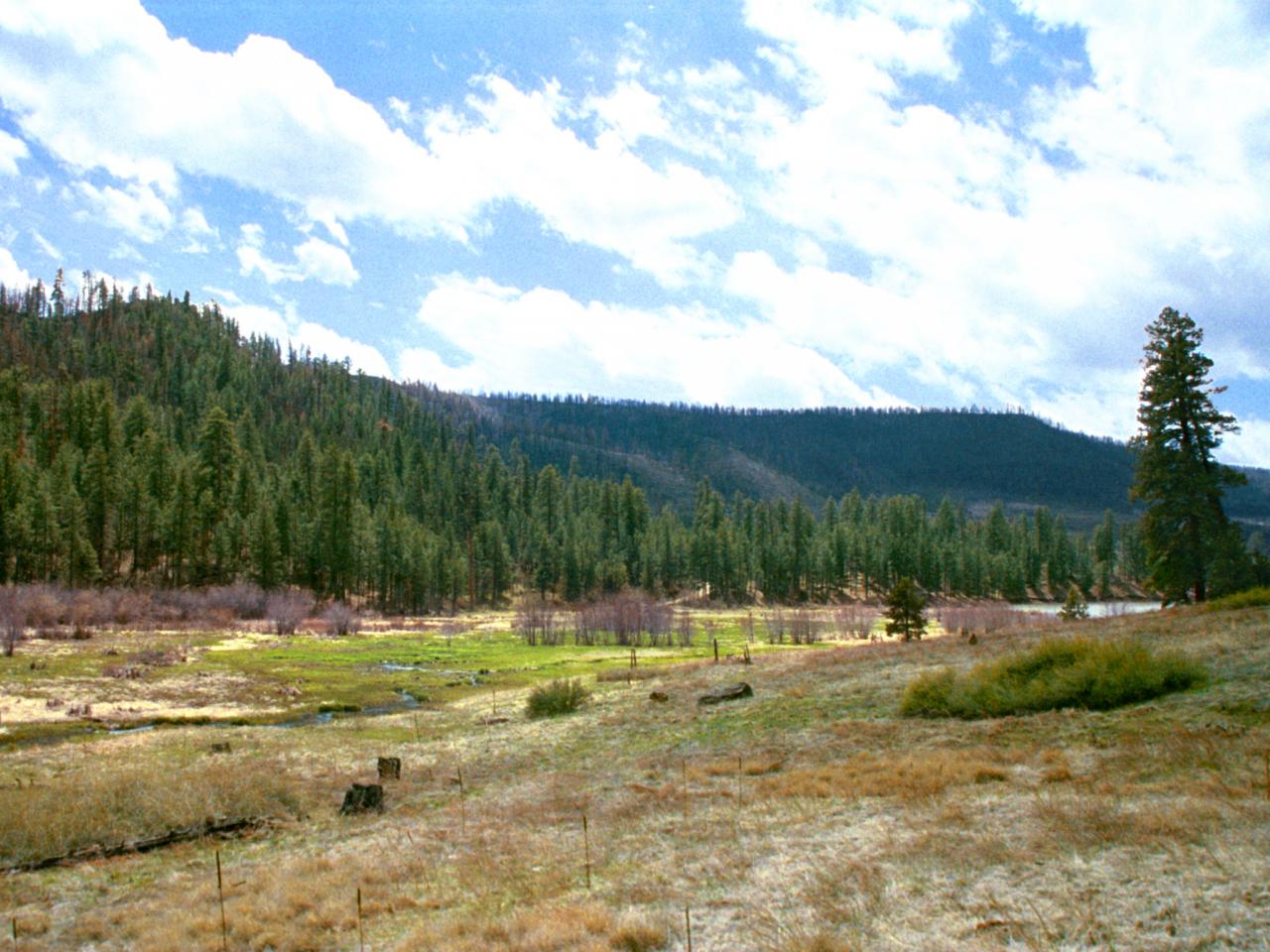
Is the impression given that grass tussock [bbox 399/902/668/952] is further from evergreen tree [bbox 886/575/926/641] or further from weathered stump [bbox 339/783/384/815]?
evergreen tree [bbox 886/575/926/641]

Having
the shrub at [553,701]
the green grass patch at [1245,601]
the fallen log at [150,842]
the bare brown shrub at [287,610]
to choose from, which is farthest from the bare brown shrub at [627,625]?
the fallen log at [150,842]

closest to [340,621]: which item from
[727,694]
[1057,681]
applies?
[727,694]

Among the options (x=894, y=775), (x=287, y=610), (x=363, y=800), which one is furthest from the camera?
(x=287, y=610)

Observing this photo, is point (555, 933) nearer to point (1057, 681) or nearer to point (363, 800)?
Answer: point (363, 800)

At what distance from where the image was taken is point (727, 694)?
28.2 metres

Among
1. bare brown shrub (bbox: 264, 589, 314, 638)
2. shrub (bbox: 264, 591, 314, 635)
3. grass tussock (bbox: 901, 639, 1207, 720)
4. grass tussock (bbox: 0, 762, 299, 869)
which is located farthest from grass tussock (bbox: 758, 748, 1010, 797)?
shrub (bbox: 264, 591, 314, 635)

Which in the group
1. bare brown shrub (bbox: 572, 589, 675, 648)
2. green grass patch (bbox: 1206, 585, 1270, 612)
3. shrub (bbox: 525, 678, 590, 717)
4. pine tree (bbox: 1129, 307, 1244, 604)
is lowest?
bare brown shrub (bbox: 572, 589, 675, 648)

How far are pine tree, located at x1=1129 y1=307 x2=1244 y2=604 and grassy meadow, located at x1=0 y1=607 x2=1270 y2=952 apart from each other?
14.4 m

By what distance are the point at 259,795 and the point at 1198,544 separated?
43.5 metres

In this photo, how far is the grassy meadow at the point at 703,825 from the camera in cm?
882

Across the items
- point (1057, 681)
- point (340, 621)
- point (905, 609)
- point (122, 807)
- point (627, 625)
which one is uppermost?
point (1057, 681)

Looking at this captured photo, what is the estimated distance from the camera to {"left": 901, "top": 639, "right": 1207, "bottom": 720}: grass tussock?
18422 mm

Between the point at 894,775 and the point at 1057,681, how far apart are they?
275 inches

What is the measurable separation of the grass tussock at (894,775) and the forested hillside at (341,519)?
9694cm
